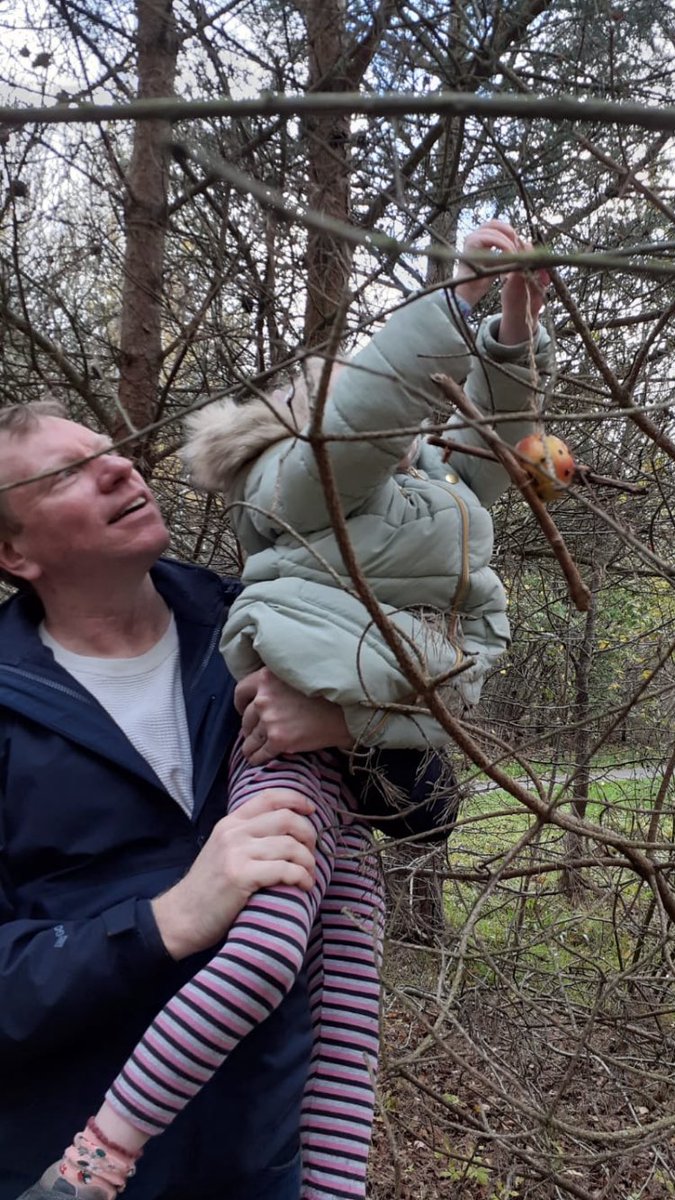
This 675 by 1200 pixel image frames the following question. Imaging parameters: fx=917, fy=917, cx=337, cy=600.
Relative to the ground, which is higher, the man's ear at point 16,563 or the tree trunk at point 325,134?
the tree trunk at point 325,134

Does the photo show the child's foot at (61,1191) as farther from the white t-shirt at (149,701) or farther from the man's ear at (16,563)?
the man's ear at (16,563)

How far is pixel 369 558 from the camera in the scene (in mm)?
1363

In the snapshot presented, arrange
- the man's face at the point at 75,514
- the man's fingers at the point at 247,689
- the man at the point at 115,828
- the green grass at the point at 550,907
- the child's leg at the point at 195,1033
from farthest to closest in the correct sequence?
1. the green grass at the point at 550,907
2. the man's face at the point at 75,514
3. the man's fingers at the point at 247,689
4. the man at the point at 115,828
5. the child's leg at the point at 195,1033

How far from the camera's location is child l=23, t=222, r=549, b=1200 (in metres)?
1.20

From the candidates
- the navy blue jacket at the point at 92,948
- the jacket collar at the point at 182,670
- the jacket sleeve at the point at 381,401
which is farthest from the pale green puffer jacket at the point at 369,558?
the navy blue jacket at the point at 92,948

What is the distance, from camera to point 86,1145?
1236mm

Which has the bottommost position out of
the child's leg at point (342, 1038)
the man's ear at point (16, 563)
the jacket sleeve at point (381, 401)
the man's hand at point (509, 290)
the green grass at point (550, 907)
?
the green grass at point (550, 907)

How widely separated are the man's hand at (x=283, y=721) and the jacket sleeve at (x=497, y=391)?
45 centimetres

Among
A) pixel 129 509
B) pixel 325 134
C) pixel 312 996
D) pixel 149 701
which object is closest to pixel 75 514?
pixel 129 509

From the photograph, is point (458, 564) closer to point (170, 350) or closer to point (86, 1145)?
point (86, 1145)

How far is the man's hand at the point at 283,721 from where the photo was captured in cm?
139

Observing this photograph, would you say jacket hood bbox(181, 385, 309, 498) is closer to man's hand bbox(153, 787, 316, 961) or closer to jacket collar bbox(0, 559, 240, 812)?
jacket collar bbox(0, 559, 240, 812)

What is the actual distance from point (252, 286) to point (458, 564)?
56.1 inches

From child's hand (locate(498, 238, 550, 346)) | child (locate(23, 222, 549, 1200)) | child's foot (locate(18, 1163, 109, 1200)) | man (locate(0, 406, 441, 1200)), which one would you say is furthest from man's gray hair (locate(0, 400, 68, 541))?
child's foot (locate(18, 1163, 109, 1200))
